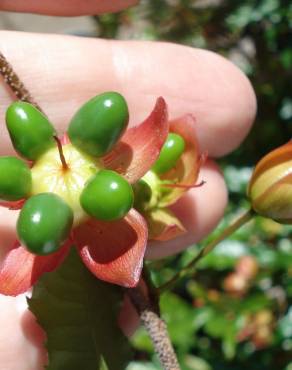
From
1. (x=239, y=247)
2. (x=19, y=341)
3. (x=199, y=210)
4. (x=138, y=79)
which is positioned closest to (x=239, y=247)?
(x=239, y=247)

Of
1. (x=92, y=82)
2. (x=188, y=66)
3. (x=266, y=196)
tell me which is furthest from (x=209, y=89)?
(x=266, y=196)

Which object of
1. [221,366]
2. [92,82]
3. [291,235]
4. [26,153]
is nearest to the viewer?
[26,153]

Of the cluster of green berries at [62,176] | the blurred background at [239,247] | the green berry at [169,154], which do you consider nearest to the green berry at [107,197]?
the cluster of green berries at [62,176]

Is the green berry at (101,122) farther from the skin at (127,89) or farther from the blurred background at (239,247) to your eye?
the blurred background at (239,247)

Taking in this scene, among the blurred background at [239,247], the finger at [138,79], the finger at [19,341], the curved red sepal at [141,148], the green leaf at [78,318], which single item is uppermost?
the curved red sepal at [141,148]

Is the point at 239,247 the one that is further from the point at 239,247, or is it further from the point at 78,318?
the point at 78,318

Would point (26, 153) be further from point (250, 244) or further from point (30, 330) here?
point (250, 244)

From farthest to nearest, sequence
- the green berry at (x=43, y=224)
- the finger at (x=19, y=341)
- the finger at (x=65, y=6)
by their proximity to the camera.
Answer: the finger at (x=65, y=6) < the finger at (x=19, y=341) < the green berry at (x=43, y=224)
